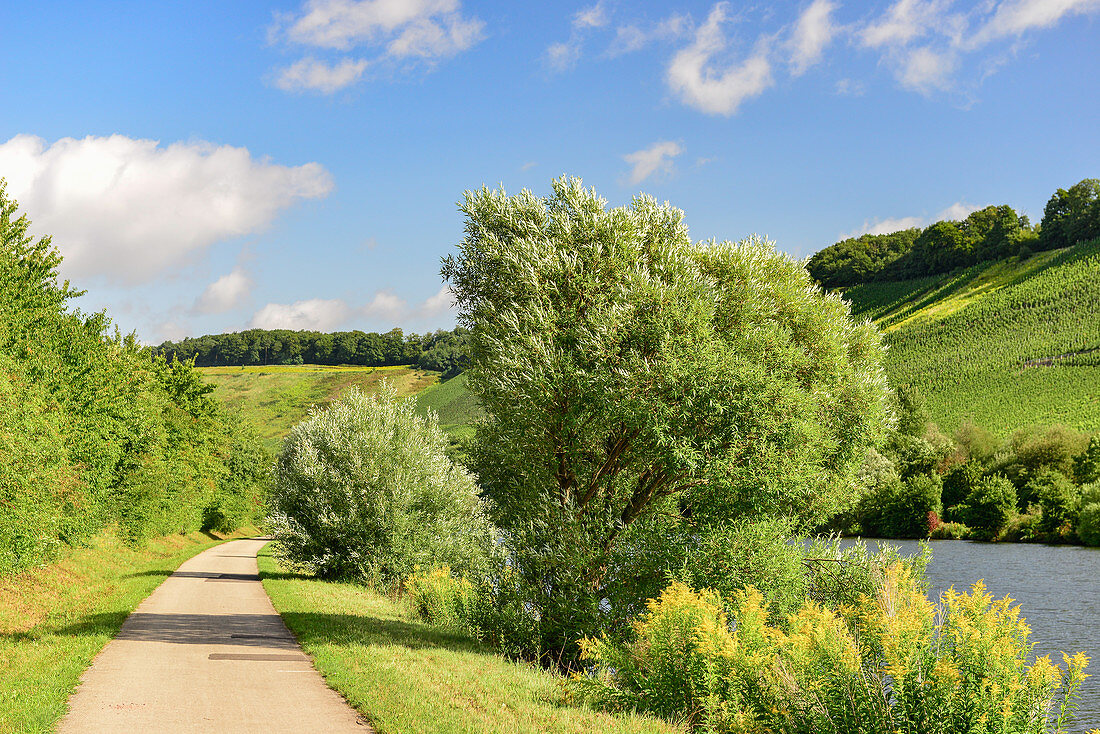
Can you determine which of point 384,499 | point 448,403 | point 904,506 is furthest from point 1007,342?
point 384,499

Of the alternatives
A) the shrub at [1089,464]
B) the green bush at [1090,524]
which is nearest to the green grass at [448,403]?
the shrub at [1089,464]

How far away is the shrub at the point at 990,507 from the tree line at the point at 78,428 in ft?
183

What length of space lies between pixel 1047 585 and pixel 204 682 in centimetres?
3532

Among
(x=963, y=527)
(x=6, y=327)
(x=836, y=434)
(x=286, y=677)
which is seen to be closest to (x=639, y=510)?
(x=836, y=434)

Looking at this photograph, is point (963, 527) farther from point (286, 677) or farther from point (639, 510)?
point (286, 677)

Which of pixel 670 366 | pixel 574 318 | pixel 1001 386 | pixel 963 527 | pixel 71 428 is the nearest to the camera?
pixel 670 366

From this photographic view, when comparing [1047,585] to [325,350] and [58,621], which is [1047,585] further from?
[325,350]

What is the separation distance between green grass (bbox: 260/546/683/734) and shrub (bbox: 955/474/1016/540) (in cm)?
5011

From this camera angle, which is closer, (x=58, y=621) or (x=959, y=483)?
(x=58, y=621)

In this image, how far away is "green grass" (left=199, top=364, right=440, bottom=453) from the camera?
150m

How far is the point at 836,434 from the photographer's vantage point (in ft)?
55.3

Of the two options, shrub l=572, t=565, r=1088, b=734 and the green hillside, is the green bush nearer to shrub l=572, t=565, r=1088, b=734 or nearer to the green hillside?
the green hillside

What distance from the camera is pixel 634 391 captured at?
49.5 ft

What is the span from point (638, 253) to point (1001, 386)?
8920 cm
